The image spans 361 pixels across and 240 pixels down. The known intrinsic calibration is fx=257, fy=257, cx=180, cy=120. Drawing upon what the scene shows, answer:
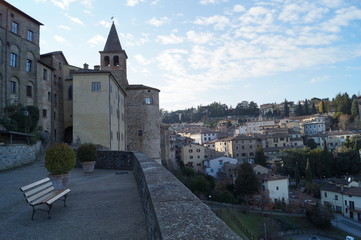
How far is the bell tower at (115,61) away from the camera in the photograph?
3422 cm

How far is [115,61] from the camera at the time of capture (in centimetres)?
3519

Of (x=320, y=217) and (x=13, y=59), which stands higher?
(x=13, y=59)

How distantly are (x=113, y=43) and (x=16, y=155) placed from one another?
23814 mm

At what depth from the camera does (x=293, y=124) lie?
9369 centimetres

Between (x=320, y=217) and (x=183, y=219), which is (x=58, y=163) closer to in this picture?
(x=183, y=219)

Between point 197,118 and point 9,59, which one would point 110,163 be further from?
point 197,118

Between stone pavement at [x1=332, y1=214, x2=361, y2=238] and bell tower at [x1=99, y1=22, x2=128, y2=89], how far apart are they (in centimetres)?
3391

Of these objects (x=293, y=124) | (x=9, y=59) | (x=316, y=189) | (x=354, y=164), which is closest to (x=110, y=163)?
(x=9, y=59)

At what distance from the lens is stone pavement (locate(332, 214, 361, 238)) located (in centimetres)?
3142

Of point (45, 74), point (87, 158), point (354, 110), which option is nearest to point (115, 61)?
point (45, 74)

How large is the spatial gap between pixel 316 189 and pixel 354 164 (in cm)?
1637

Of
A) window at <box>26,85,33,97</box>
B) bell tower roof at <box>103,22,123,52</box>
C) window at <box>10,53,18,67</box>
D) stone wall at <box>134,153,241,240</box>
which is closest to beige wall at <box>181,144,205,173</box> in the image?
bell tower roof at <box>103,22,123,52</box>

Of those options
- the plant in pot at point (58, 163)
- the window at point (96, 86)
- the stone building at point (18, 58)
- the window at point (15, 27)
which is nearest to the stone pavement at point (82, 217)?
the plant in pot at point (58, 163)

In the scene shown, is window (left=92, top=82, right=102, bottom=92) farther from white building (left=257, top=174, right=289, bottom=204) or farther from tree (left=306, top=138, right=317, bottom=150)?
tree (left=306, top=138, right=317, bottom=150)
